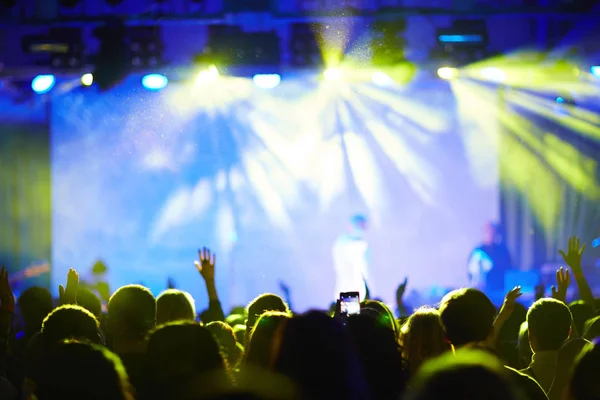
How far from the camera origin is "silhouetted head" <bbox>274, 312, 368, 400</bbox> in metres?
1.48

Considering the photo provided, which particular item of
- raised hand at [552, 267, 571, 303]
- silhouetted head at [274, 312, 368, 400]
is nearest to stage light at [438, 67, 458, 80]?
raised hand at [552, 267, 571, 303]

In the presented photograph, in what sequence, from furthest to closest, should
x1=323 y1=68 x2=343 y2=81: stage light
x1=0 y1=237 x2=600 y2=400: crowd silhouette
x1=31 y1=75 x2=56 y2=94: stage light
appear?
1. x1=31 y1=75 x2=56 y2=94: stage light
2. x1=323 y1=68 x2=343 y2=81: stage light
3. x1=0 y1=237 x2=600 y2=400: crowd silhouette

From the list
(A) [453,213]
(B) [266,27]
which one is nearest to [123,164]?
(B) [266,27]

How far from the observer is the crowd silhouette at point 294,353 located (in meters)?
1.48

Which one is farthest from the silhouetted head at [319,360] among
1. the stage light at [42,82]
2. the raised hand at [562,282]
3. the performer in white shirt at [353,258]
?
the stage light at [42,82]

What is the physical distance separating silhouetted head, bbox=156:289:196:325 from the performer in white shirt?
6.97 meters

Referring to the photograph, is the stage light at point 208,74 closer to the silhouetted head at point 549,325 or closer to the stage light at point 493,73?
the stage light at point 493,73

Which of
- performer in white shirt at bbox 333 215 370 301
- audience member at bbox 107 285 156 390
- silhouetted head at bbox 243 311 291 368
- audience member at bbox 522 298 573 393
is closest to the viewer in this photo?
silhouetted head at bbox 243 311 291 368

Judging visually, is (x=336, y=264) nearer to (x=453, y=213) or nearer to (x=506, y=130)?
(x=453, y=213)

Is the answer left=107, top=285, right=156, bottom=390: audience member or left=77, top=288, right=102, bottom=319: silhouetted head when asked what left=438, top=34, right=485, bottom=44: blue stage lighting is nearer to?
left=77, top=288, right=102, bottom=319: silhouetted head

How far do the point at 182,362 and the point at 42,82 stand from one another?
8.83m

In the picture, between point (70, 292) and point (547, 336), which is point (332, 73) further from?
point (547, 336)

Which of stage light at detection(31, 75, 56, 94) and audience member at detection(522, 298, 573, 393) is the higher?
stage light at detection(31, 75, 56, 94)

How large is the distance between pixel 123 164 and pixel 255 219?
2.52 meters
